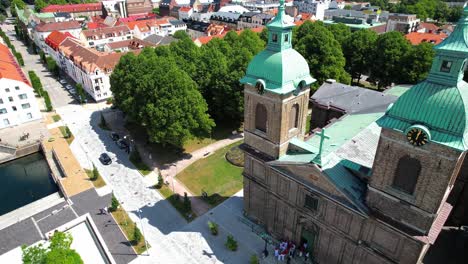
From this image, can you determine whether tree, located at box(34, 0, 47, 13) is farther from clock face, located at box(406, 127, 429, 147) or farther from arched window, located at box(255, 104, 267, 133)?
clock face, located at box(406, 127, 429, 147)

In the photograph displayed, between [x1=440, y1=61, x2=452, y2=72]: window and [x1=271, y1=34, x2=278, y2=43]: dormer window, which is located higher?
[x1=271, y1=34, x2=278, y2=43]: dormer window

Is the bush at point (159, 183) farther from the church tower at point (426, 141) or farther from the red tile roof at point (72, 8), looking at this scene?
the red tile roof at point (72, 8)

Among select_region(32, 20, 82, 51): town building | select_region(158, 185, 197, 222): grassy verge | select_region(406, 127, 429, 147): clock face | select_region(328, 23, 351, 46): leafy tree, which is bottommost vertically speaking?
select_region(158, 185, 197, 222): grassy verge

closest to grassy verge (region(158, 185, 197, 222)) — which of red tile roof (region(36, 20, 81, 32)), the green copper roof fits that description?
the green copper roof

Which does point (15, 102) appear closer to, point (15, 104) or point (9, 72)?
point (15, 104)

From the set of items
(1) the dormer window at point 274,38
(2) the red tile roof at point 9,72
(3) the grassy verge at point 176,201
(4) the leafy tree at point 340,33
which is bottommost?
(3) the grassy verge at point 176,201

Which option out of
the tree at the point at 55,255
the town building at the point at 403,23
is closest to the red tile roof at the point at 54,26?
the tree at the point at 55,255

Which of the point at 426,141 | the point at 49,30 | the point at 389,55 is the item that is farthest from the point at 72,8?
the point at 426,141
